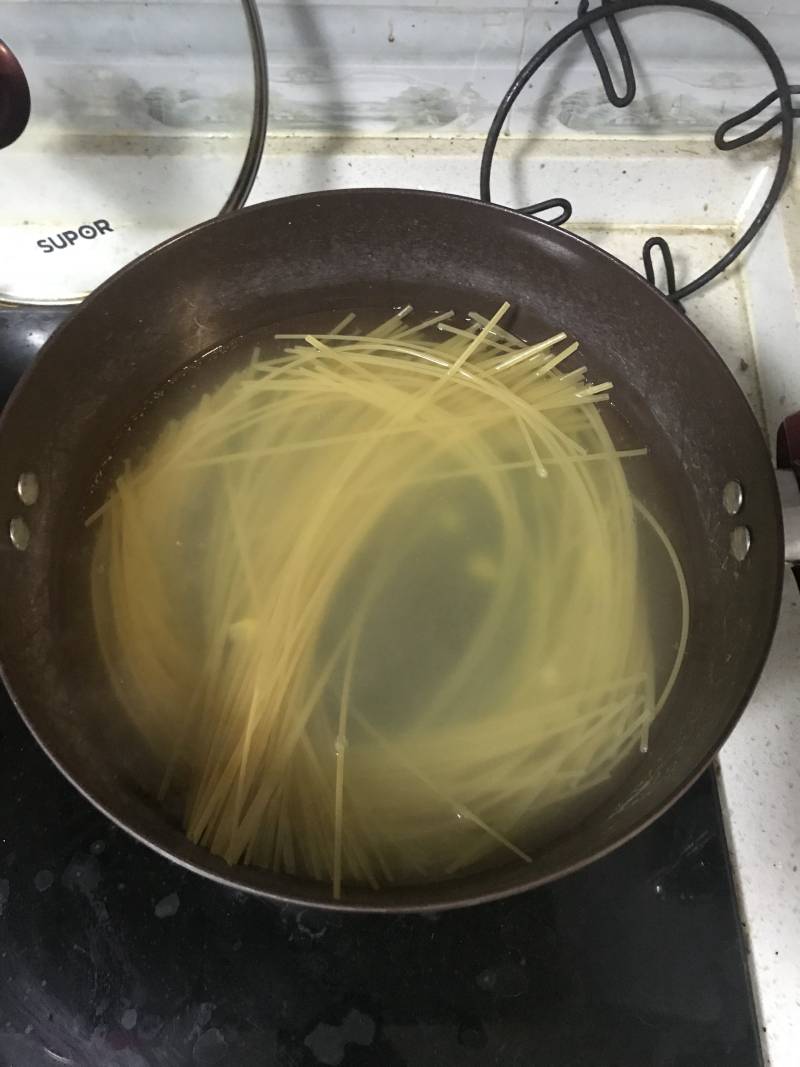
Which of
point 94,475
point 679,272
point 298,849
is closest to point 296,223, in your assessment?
point 94,475

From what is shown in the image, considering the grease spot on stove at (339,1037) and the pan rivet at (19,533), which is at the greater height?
the pan rivet at (19,533)

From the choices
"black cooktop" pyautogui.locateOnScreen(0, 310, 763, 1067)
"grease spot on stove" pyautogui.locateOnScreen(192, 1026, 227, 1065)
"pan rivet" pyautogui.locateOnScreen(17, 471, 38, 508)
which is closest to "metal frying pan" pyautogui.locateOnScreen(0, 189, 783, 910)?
"pan rivet" pyautogui.locateOnScreen(17, 471, 38, 508)

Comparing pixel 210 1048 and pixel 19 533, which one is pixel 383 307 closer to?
pixel 19 533

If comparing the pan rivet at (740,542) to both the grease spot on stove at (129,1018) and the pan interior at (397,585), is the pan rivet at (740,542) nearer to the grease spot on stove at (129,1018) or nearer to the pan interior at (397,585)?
the pan interior at (397,585)

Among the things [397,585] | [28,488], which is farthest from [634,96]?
[28,488]

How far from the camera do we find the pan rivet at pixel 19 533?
784mm

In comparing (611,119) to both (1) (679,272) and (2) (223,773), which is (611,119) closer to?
(1) (679,272)

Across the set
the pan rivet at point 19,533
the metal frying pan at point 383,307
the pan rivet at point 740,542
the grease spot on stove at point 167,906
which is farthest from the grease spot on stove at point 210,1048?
the pan rivet at point 740,542

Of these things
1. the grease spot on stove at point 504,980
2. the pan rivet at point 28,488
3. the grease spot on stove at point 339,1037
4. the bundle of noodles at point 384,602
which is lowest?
the grease spot on stove at point 339,1037

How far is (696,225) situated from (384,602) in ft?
2.07

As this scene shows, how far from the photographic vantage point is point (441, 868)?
0.76 metres

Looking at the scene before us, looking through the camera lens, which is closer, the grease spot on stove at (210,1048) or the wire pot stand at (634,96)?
the grease spot on stove at (210,1048)

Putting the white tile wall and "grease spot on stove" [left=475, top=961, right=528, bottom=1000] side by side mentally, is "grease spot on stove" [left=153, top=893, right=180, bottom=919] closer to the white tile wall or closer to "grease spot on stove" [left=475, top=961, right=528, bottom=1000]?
"grease spot on stove" [left=475, top=961, right=528, bottom=1000]

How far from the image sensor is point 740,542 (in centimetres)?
78
